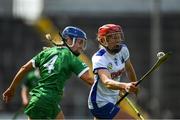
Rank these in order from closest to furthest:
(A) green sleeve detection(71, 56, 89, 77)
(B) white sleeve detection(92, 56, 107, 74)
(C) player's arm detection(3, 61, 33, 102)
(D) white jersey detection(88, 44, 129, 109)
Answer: (B) white sleeve detection(92, 56, 107, 74), (D) white jersey detection(88, 44, 129, 109), (A) green sleeve detection(71, 56, 89, 77), (C) player's arm detection(3, 61, 33, 102)

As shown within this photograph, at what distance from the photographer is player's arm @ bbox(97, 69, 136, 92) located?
36.9 feet

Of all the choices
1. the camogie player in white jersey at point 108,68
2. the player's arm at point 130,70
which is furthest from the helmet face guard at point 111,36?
the player's arm at point 130,70

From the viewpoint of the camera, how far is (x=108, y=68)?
40.2 feet

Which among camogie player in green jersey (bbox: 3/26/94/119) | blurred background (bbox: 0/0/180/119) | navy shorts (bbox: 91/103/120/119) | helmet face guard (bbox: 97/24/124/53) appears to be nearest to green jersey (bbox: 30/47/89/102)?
camogie player in green jersey (bbox: 3/26/94/119)

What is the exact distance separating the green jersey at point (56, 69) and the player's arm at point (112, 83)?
1.00m

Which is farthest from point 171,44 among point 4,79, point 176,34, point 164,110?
point 4,79

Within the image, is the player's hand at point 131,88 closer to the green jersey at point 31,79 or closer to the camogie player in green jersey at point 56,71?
→ the camogie player in green jersey at point 56,71

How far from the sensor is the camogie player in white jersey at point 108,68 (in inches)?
480

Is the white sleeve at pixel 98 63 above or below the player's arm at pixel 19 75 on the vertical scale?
above

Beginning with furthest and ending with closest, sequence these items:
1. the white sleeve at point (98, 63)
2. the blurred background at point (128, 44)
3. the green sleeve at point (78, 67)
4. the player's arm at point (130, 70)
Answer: the blurred background at point (128, 44) → the green sleeve at point (78, 67) → the player's arm at point (130, 70) → the white sleeve at point (98, 63)

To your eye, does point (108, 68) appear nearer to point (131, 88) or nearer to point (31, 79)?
point (131, 88)

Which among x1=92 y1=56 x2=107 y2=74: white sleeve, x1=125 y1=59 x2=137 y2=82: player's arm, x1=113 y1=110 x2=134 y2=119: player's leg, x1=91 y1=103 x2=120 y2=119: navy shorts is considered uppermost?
x1=92 y1=56 x2=107 y2=74: white sleeve

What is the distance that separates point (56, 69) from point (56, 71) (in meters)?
0.03

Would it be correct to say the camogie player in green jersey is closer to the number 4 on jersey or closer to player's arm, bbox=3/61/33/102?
the number 4 on jersey
